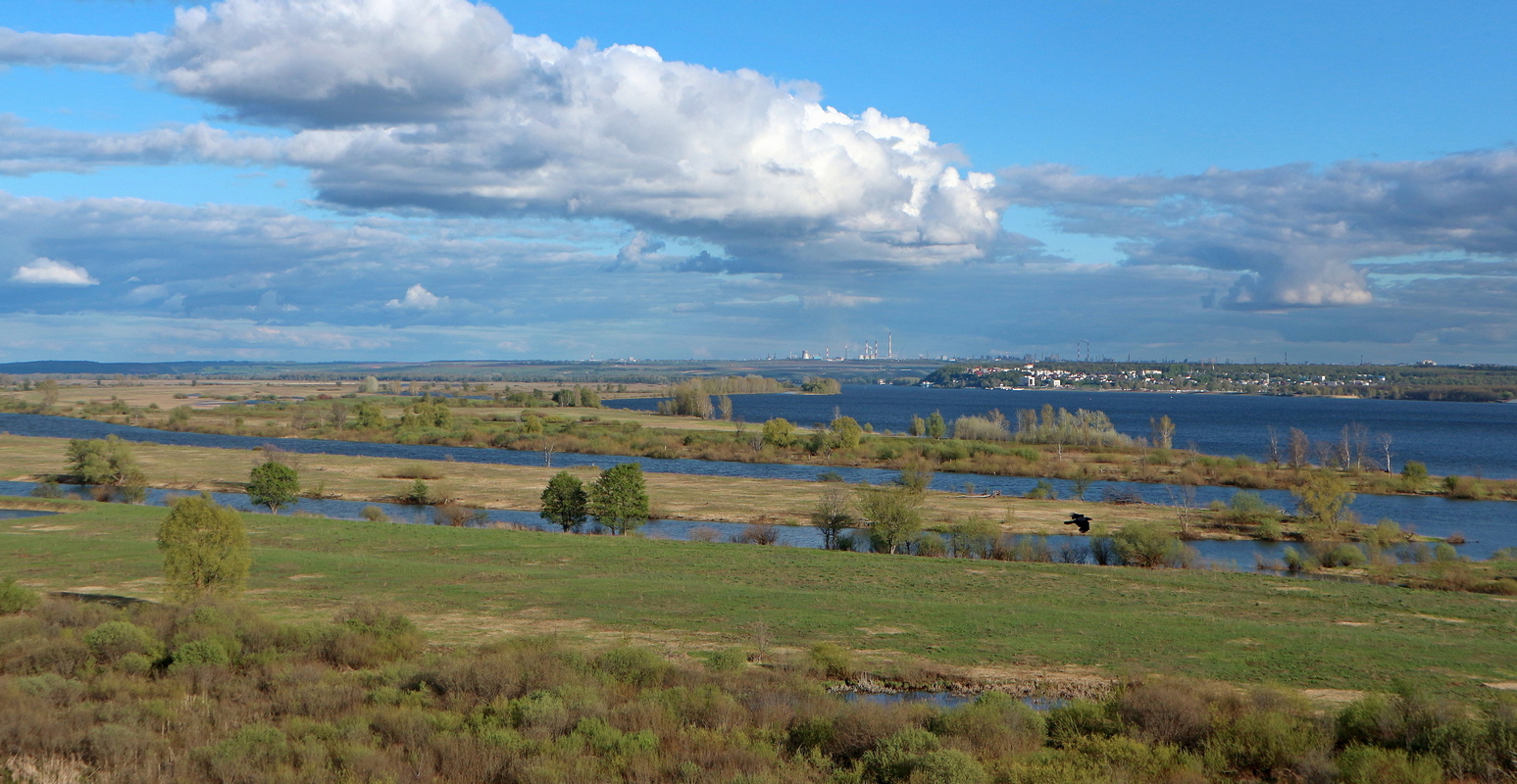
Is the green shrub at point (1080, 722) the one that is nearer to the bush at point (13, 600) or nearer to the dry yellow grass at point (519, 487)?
the bush at point (13, 600)

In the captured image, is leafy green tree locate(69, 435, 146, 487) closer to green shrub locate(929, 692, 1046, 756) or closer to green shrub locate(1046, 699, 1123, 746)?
green shrub locate(929, 692, 1046, 756)

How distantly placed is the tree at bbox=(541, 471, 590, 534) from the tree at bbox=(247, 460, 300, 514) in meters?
15.8

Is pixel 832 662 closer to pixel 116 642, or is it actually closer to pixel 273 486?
pixel 116 642

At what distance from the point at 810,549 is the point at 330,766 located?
30.2 m

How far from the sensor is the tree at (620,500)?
46125 mm

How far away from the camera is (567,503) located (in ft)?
157

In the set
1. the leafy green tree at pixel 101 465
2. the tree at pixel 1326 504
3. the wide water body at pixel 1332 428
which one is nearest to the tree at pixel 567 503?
the leafy green tree at pixel 101 465

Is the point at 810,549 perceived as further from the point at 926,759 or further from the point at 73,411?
the point at 73,411

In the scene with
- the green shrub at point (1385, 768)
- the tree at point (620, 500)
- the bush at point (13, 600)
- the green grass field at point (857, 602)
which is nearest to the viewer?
the green shrub at point (1385, 768)

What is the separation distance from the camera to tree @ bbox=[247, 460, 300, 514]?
168ft

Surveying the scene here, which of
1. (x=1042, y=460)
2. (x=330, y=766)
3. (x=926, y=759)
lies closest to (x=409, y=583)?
(x=330, y=766)

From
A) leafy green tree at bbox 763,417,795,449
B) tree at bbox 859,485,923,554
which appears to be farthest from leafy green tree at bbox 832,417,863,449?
Result: tree at bbox 859,485,923,554

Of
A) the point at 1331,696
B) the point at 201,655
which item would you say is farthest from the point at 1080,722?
the point at 201,655

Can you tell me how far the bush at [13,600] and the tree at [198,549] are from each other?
9.64 feet
